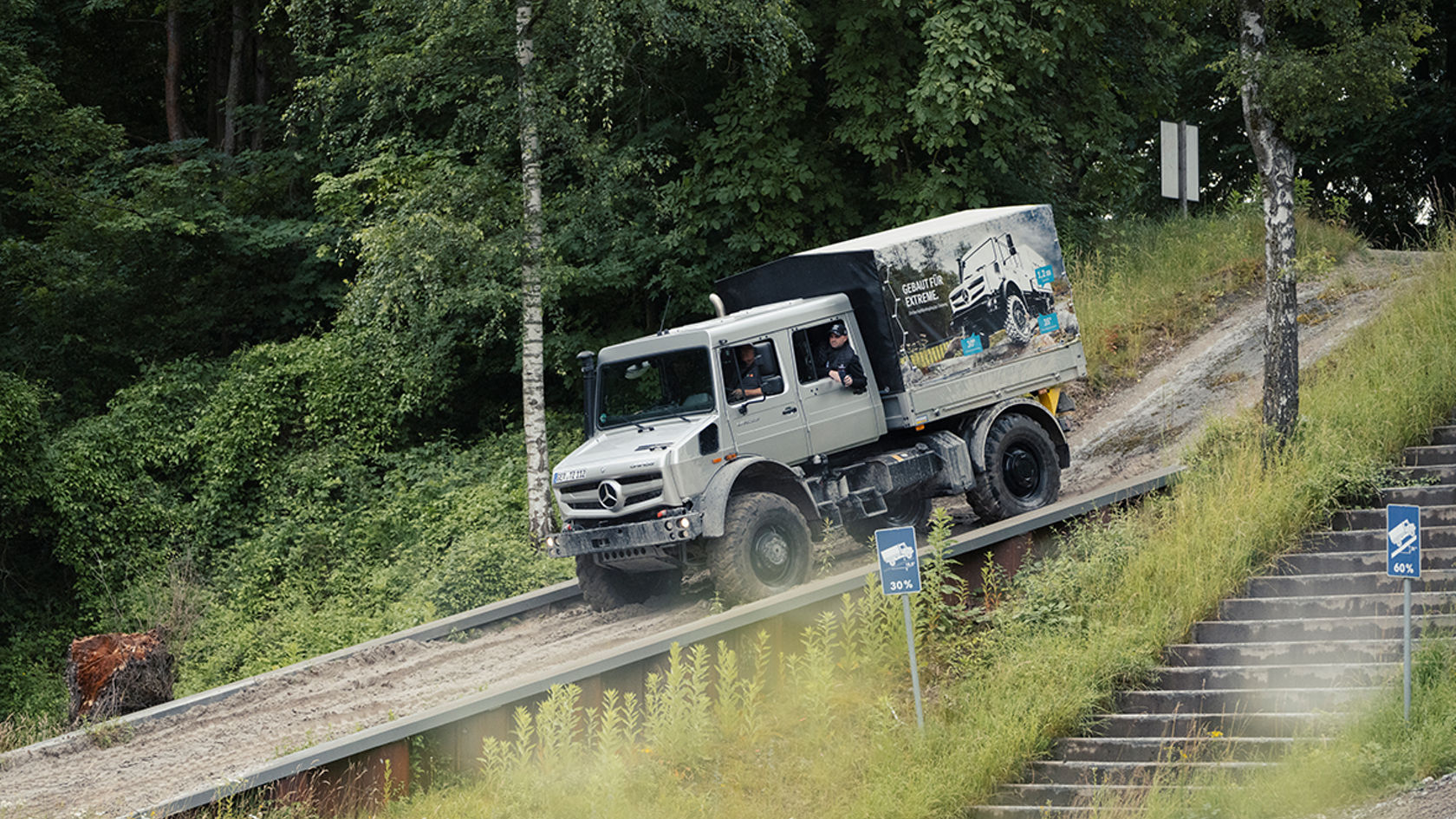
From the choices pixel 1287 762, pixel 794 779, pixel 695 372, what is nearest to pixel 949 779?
pixel 794 779

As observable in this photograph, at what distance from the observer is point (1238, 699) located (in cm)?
1018

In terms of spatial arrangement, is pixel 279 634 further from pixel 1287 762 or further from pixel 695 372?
pixel 1287 762

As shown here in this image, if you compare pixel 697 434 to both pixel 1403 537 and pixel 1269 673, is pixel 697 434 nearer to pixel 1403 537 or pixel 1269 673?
pixel 1269 673

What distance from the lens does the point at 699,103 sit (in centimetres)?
2050

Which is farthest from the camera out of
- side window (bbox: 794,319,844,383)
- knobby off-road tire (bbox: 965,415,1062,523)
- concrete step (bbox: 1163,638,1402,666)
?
knobby off-road tire (bbox: 965,415,1062,523)

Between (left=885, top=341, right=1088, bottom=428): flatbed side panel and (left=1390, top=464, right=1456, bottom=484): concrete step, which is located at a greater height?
(left=885, top=341, right=1088, bottom=428): flatbed side panel

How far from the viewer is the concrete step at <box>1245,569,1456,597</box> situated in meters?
10.8

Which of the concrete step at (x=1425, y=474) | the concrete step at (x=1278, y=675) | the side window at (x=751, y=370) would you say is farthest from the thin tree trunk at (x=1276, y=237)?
the side window at (x=751, y=370)

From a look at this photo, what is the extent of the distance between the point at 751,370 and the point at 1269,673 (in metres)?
5.11

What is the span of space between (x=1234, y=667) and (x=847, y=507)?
12.8 ft

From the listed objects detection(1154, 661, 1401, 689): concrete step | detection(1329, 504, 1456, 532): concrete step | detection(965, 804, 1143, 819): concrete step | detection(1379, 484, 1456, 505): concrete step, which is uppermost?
detection(1379, 484, 1456, 505): concrete step

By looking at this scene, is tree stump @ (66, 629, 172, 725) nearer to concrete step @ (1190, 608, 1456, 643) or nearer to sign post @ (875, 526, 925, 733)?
sign post @ (875, 526, 925, 733)

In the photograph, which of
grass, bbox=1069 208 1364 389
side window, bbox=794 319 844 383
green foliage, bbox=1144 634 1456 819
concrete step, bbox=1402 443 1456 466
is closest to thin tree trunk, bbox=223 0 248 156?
grass, bbox=1069 208 1364 389

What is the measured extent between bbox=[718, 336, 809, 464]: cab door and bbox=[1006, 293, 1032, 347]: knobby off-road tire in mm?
2789
